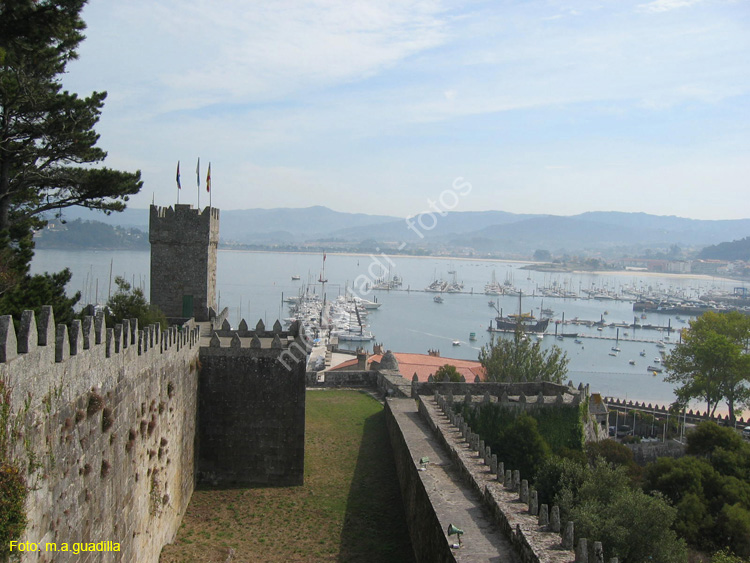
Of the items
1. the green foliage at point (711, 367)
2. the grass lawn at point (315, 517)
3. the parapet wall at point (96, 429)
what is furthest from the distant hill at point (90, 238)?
the parapet wall at point (96, 429)

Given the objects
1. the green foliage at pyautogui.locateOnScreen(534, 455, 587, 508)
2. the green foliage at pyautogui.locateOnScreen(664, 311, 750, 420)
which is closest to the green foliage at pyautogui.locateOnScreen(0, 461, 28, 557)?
the green foliage at pyautogui.locateOnScreen(534, 455, 587, 508)

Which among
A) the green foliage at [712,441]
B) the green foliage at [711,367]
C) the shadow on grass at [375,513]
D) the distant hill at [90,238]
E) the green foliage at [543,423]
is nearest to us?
the shadow on grass at [375,513]

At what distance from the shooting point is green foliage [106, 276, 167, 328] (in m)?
16.4

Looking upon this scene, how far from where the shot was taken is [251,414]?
56.9ft

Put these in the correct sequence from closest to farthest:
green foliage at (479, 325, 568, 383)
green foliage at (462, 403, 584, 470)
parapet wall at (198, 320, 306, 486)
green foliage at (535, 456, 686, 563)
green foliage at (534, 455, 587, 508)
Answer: green foliage at (535, 456, 686, 563), parapet wall at (198, 320, 306, 486), green foliage at (534, 455, 587, 508), green foliage at (462, 403, 584, 470), green foliage at (479, 325, 568, 383)

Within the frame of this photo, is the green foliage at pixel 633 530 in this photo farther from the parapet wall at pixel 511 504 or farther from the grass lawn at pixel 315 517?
the grass lawn at pixel 315 517

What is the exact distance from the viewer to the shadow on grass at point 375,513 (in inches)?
560

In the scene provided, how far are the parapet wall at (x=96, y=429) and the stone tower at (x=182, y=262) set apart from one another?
6622 millimetres

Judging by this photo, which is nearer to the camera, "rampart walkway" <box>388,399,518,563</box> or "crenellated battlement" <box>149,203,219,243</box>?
"rampart walkway" <box>388,399,518,563</box>

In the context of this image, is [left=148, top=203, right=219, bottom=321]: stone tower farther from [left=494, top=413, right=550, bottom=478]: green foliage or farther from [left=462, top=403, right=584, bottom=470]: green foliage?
[left=494, top=413, right=550, bottom=478]: green foliage

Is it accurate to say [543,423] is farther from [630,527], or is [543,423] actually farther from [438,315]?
[438,315]

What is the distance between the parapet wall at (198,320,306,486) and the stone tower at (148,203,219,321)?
4.06 metres

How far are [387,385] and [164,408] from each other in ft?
54.6

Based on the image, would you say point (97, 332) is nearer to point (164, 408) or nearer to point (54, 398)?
point (54, 398)
